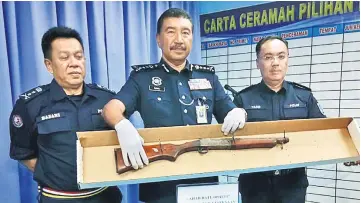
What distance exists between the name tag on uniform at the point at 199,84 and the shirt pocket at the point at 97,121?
0.37m

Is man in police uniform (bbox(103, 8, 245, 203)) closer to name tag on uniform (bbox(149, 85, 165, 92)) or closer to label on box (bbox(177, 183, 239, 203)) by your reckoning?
name tag on uniform (bbox(149, 85, 165, 92))

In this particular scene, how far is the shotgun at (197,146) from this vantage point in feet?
3.52

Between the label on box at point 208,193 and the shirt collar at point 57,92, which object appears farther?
the shirt collar at point 57,92

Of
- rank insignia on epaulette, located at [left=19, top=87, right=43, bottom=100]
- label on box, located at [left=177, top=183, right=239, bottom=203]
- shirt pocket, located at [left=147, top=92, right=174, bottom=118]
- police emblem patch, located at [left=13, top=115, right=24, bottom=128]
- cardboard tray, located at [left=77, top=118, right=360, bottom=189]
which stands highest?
rank insignia on epaulette, located at [left=19, top=87, right=43, bottom=100]

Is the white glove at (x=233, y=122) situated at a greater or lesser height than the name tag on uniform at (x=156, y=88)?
lesser

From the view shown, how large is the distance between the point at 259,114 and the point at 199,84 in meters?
0.36

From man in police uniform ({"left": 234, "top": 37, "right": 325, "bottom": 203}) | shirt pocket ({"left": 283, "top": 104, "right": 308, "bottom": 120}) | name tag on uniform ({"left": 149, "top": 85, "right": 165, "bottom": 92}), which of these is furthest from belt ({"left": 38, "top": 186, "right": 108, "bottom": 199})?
shirt pocket ({"left": 283, "top": 104, "right": 308, "bottom": 120})

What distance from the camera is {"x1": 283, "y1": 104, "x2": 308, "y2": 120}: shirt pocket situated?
1490 mm

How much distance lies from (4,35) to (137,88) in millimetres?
684

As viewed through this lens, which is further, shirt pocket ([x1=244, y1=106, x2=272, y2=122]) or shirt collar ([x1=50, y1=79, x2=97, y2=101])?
shirt pocket ([x1=244, y1=106, x2=272, y2=122])

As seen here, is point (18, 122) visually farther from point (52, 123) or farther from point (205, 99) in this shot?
point (205, 99)

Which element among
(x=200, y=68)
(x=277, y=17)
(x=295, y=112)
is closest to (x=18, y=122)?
(x=200, y=68)

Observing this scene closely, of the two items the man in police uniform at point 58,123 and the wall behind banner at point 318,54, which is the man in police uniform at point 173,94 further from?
the wall behind banner at point 318,54

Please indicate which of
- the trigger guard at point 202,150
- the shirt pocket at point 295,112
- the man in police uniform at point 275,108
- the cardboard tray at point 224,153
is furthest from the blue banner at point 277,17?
the trigger guard at point 202,150
